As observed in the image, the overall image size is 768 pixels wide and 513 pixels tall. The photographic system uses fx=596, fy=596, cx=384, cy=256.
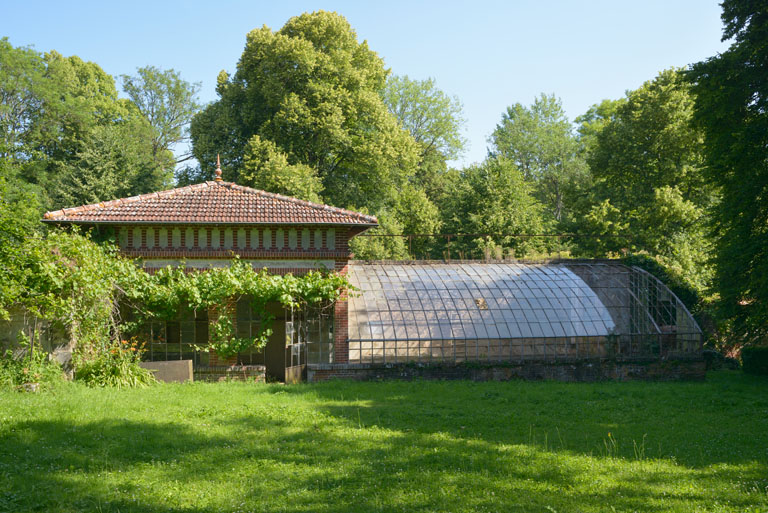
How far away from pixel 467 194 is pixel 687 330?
1590 cm

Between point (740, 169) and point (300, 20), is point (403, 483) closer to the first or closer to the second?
point (740, 169)

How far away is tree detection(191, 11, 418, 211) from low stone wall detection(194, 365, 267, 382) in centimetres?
1784

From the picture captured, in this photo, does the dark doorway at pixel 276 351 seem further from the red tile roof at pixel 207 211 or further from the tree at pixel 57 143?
the tree at pixel 57 143

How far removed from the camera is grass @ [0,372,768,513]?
273 inches

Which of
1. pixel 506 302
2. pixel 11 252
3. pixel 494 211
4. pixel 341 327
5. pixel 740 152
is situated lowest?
pixel 341 327

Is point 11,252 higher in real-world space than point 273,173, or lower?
lower

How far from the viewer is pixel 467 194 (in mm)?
33031

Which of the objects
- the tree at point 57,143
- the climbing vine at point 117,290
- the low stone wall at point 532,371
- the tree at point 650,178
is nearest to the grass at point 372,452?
the climbing vine at point 117,290

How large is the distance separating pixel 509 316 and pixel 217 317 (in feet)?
29.0

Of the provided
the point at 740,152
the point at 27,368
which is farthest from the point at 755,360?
the point at 27,368

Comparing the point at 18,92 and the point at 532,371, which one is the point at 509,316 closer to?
the point at 532,371

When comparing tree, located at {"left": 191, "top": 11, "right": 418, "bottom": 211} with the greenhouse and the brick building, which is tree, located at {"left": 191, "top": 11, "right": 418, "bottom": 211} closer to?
the greenhouse

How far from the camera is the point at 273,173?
29391 mm

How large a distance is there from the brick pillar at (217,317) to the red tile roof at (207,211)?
2.41m
